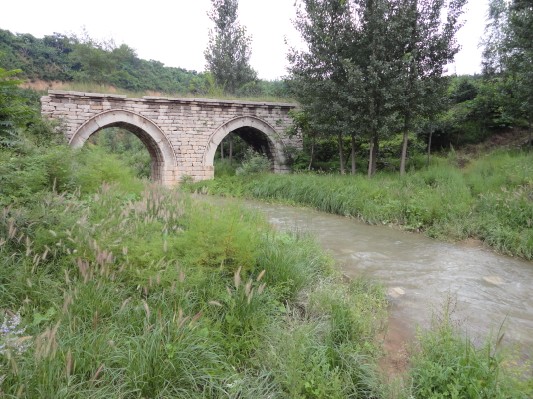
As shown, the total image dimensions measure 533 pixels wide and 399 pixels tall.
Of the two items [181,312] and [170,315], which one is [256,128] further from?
[181,312]

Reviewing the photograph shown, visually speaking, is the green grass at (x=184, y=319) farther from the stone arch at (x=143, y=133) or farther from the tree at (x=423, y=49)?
the stone arch at (x=143, y=133)

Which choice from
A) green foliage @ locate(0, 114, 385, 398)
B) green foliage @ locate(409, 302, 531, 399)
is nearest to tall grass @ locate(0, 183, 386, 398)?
green foliage @ locate(0, 114, 385, 398)

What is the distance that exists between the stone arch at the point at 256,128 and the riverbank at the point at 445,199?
4.52 meters

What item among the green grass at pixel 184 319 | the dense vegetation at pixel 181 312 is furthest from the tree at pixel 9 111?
the green grass at pixel 184 319

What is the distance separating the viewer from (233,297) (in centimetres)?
289

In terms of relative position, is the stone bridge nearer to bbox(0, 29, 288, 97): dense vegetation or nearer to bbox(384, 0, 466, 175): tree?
bbox(384, 0, 466, 175): tree

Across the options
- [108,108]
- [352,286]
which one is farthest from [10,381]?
[108,108]

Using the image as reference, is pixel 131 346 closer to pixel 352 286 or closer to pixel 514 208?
pixel 352 286

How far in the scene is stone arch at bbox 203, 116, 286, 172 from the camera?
16250mm

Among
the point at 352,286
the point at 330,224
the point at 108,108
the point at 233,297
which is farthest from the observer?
the point at 108,108

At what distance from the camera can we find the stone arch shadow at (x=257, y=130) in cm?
1625

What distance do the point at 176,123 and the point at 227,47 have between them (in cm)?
995

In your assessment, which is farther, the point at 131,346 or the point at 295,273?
the point at 295,273

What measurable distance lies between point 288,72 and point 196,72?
1424 inches
